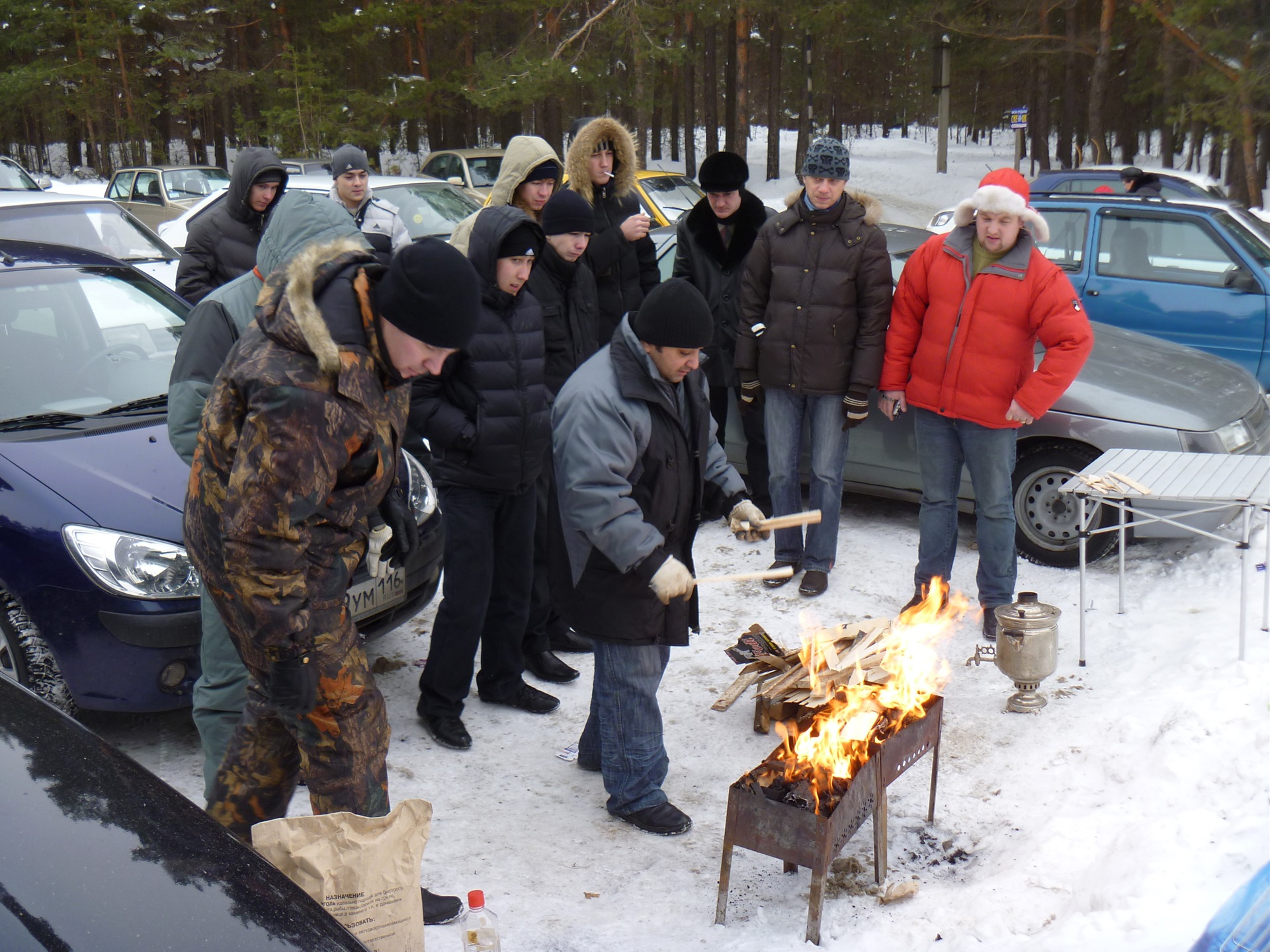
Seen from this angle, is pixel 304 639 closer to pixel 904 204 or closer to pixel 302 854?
pixel 302 854

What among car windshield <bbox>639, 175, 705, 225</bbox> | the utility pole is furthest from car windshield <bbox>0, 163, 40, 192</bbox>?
the utility pole

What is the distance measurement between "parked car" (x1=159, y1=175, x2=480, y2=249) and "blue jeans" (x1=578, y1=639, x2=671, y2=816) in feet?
26.0

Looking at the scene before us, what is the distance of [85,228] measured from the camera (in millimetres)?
9125

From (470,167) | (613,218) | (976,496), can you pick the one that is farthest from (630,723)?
(470,167)

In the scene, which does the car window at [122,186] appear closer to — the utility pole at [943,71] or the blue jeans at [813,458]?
the blue jeans at [813,458]

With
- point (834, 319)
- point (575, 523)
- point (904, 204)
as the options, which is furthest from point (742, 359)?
point (904, 204)

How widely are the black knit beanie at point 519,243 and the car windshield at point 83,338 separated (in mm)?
1787

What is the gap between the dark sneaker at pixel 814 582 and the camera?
19.1 feet

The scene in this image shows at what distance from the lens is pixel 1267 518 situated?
4.67m

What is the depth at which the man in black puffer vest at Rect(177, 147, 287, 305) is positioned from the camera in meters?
5.42

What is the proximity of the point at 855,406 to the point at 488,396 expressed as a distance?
206cm

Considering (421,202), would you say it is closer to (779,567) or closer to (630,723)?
(779,567)

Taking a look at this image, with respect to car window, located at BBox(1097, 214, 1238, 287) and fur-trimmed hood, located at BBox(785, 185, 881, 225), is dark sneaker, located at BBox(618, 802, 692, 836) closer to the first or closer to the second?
fur-trimmed hood, located at BBox(785, 185, 881, 225)

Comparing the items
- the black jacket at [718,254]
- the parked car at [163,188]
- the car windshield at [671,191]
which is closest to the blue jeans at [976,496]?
the black jacket at [718,254]
